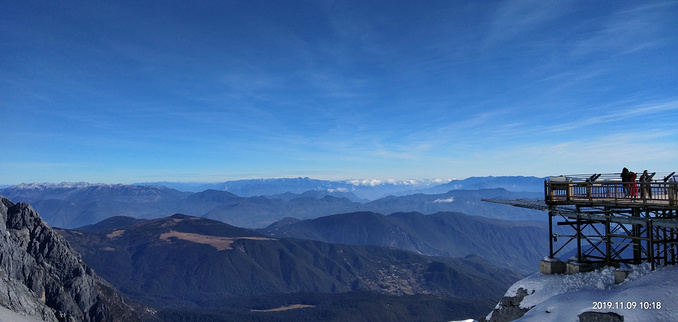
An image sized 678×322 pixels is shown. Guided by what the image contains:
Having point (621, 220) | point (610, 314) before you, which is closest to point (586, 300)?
point (610, 314)

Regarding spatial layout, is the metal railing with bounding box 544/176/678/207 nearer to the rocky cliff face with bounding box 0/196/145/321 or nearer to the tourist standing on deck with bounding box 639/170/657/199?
the tourist standing on deck with bounding box 639/170/657/199

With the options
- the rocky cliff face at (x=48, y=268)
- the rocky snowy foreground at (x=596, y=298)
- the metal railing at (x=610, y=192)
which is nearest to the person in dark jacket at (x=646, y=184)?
the metal railing at (x=610, y=192)

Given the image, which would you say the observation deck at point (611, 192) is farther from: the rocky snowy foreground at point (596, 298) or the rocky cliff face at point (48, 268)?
the rocky cliff face at point (48, 268)

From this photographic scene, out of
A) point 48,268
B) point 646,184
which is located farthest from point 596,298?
point 48,268

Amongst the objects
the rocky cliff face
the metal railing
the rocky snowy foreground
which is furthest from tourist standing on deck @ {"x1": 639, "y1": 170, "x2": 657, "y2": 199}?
the rocky cliff face

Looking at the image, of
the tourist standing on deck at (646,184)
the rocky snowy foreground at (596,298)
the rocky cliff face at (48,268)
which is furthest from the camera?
the rocky cliff face at (48,268)
